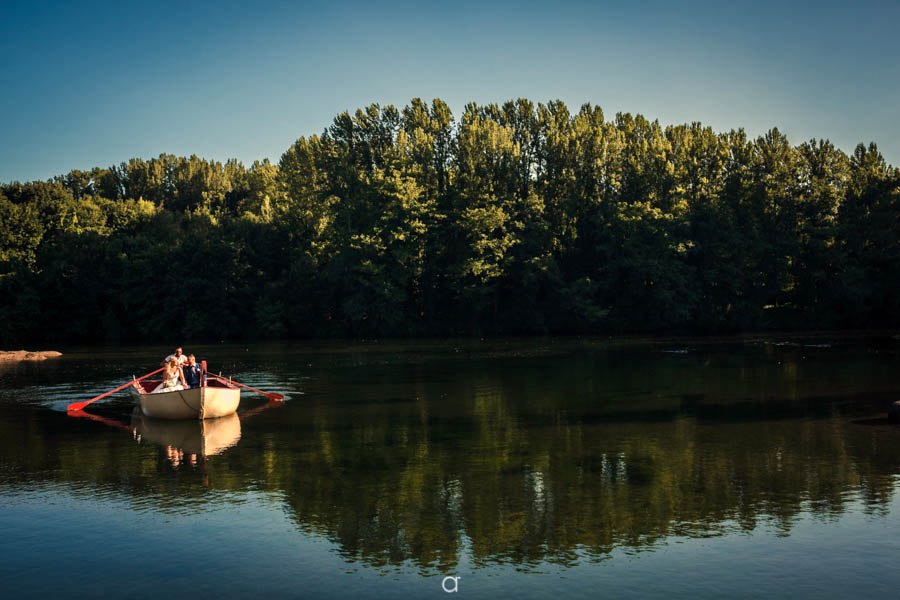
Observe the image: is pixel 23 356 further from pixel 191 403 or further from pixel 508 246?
pixel 508 246

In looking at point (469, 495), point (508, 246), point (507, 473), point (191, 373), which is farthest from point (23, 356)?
point (469, 495)

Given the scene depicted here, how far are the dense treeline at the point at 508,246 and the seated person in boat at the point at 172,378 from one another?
4455 centimetres

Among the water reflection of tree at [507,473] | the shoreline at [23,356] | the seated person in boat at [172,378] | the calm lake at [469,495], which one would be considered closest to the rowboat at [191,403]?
the calm lake at [469,495]

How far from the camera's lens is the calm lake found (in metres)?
10.5

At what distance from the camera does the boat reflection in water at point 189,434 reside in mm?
20144

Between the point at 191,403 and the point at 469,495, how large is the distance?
557 inches

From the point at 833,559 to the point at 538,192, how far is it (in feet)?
230

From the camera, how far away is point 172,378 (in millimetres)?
27812

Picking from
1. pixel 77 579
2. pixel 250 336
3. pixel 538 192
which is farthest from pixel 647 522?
pixel 250 336

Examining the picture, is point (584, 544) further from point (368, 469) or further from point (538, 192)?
point (538, 192)

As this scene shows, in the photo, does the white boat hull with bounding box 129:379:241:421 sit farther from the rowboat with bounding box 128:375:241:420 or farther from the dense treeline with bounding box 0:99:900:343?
the dense treeline with bounding box 0:99:900:343

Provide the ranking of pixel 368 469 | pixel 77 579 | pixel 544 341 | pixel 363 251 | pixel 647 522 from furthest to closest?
pixel 363 251 → pixel 544 341 → pixel 368 469 → pixel 647 522 → pixel 77 579

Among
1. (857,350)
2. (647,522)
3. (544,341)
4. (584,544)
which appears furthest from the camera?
(544,341)

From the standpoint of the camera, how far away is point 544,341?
65.6 m
